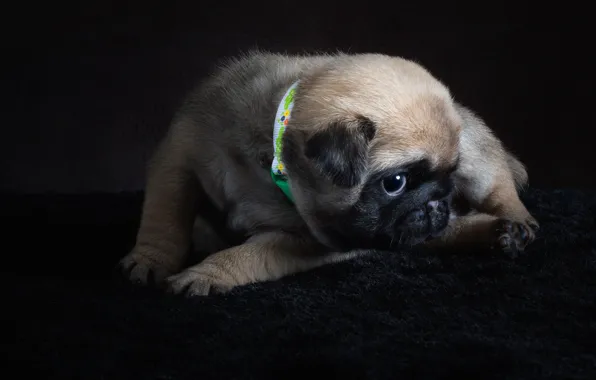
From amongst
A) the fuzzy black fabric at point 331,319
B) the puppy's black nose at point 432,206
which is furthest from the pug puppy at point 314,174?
the fuzzy black fabric at point 331,319

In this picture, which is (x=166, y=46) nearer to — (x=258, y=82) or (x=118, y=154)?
(x=118, y=154)

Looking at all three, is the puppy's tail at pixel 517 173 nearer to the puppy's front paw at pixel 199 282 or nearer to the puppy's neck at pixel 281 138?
the puppy's neck at pixel 281 138

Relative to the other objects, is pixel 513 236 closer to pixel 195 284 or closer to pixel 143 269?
pixel 195 284

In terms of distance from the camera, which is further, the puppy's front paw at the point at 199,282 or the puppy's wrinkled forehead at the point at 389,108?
the puppy's front paw at the point at 199,282

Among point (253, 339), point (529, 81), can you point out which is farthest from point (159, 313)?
point (529, 81)

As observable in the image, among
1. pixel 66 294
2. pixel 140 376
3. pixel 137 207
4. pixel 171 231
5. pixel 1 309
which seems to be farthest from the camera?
pixel 137 207

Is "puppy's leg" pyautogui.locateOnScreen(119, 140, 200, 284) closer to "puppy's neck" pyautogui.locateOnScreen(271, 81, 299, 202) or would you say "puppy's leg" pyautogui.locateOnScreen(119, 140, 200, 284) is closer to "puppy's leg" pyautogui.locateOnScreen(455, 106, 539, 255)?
"puppy's neck" pyautogui.locateOnScreen(271, 81, 299, 202)

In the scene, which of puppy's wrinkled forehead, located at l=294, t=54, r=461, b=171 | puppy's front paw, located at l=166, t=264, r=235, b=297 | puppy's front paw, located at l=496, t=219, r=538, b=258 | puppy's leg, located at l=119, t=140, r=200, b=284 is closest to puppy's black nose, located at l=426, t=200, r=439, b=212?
puppy's wrinkled forehead, located at l=294, t=54, r=461, b=171

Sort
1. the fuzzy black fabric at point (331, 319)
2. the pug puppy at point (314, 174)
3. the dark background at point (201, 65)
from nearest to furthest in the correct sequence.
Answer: the fuzzy black fabric at point (331, 319)
the pug puppy at point (314, 174)
the dark background at point (201, 65)
